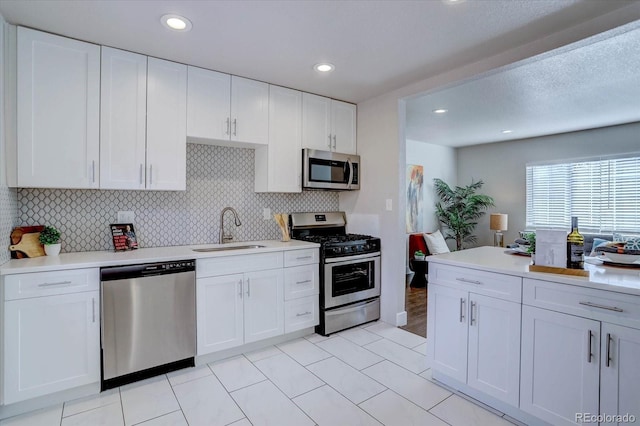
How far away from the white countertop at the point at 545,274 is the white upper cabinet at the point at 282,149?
169 cm

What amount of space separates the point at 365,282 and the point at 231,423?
196 cm

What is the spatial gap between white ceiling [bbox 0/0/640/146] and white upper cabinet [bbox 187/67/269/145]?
0.34 ft

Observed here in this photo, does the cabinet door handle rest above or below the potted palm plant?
below

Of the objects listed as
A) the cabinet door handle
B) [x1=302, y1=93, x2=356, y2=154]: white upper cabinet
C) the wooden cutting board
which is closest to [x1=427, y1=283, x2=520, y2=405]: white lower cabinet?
the cabinet door handle

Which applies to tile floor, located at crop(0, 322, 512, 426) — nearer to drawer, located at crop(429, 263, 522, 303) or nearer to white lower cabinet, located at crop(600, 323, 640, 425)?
white lower cabinet, located at crop(600, 323, 640, 425)

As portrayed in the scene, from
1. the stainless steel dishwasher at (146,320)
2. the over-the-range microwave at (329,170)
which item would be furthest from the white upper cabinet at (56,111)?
the over-the-range microwave at (329,170)

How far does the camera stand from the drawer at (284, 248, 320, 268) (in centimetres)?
303

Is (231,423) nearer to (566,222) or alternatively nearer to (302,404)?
(302,404)

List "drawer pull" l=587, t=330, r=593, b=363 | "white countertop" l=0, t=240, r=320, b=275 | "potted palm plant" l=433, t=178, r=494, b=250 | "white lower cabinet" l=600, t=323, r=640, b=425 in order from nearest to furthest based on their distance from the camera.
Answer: "white lower cabinet" l=600, t=323, r=640, b=425 → "drawer pull" l=587, t=330, r=593, b=363 → "white countertop" l=0, t=240, r=320, b=275 → "potted palm plant" l=433, t=178, r=494, b=250

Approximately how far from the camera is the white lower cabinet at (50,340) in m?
1.94

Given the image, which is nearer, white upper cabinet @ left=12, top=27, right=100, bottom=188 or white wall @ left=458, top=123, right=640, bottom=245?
white upper cabinet @ left=12, top=27, right=100, bottom=188

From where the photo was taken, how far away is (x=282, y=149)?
3316mm

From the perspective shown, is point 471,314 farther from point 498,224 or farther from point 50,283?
point 498,224

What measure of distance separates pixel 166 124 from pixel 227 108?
56cm
